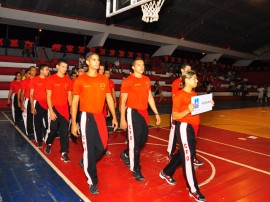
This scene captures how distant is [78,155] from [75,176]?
56.9 inches

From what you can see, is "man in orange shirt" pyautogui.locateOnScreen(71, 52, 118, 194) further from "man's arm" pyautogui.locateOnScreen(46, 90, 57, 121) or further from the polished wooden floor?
"man's arm" pyautogui.locateOnScreen(46, 90, 57, 121)

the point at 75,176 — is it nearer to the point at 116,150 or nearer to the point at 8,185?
the point at 8,185

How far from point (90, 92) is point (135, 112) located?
3.54ft

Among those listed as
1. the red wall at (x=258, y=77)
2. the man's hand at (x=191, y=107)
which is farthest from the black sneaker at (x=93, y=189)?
the red wall at (x=258, y=77)

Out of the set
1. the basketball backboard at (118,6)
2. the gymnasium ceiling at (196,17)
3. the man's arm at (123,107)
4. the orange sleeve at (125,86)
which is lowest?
the man's arm at (123,107)

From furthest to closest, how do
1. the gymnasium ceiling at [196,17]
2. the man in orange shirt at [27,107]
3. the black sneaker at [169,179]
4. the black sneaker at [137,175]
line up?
1. the gymnasium ceiling at [196,17]
2. the man in orange shirt at [27,107]
3. the black sneaker at [137,175]
4. the black sneaker at [169,179]

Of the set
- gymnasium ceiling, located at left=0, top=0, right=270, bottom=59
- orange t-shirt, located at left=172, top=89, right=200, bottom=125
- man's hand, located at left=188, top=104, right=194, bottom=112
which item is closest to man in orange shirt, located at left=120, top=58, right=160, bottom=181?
orange t-shirt, located at left=172, top=89, right=200, bottom=125

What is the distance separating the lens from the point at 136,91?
17.0ft

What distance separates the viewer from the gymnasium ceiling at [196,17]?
18.7m

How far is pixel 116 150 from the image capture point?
281 inches

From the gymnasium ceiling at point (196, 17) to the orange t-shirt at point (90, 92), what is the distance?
1559 centimetres

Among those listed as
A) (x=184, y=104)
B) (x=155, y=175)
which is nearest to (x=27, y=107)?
(x=155, y=175)

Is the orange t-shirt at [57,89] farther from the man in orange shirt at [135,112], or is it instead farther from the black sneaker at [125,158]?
the black sneaker at [125,158]

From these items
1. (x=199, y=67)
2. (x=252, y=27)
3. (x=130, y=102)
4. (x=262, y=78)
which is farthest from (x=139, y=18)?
(x=262, y=78)
